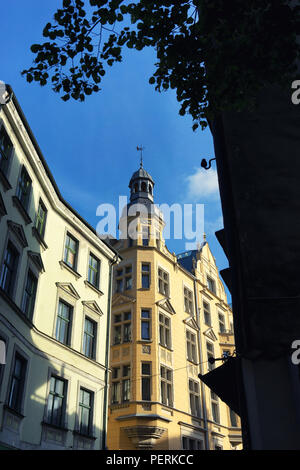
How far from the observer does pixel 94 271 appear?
21.1 m

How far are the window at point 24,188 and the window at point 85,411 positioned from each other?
8.12 metres

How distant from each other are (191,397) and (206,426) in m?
2.18

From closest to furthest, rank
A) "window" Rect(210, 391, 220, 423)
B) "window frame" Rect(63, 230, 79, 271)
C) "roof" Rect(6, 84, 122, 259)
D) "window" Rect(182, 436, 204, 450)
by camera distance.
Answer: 1. "roof" Rect(6, 84, 122, 259)
2. "window frame" Rect(63, 230, 79, 271)
3. "window" Rect(182, 436, 204, 450)
4. "window" Rect(210, 391, 220, 423)

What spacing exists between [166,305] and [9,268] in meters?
17.6

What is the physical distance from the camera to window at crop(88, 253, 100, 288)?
20.6m

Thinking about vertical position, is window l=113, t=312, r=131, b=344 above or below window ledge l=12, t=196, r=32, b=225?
above

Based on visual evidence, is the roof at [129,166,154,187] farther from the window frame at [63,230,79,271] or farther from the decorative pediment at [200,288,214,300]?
the window frame at [63,230,79,271]

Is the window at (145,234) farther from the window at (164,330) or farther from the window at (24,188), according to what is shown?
the window at (24,188)

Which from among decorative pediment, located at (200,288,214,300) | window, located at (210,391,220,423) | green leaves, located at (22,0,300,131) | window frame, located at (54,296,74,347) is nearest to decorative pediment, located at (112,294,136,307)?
decorative pediment, located at (200,288,214,300)

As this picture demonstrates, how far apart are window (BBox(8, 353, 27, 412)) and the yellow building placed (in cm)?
1254

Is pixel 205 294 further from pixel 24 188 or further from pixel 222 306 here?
pixel 24 188

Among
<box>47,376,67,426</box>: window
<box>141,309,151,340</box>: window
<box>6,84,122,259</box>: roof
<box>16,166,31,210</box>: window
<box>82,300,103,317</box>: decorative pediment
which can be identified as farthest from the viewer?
<box>141,309,151,340</box>: window

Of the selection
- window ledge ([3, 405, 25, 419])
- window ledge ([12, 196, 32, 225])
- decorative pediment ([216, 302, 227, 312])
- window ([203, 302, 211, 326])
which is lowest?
window ledge ([3, 405, 25, 419])
